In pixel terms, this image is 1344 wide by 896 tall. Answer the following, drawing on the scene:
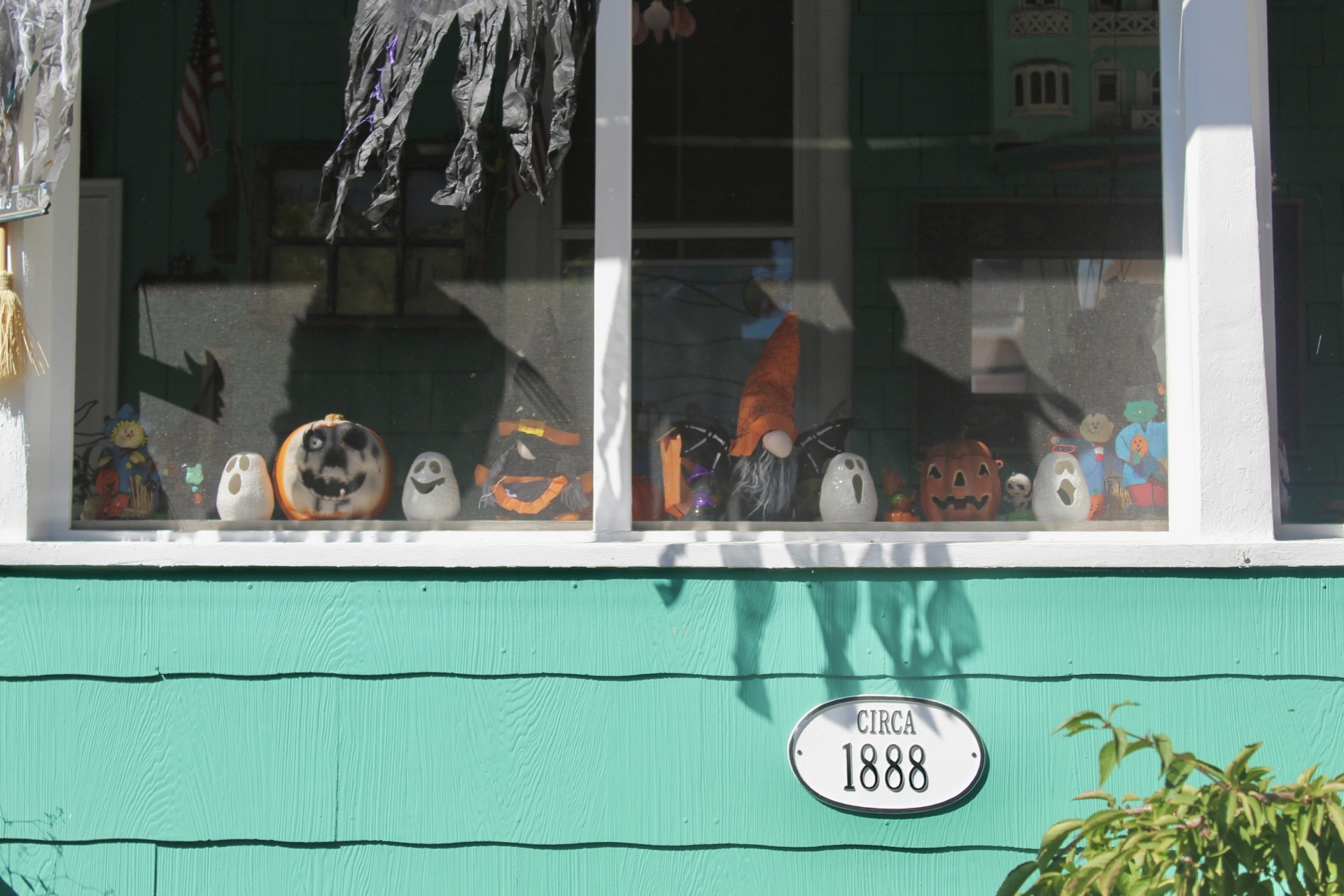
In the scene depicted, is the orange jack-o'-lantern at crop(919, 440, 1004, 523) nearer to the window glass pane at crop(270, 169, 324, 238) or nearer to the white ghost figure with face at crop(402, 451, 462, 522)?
the white ghost figure with face at crop(402, 451, 462, 522)

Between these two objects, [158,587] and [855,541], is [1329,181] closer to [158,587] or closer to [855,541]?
[855,541]

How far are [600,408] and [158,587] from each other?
3.26 feet

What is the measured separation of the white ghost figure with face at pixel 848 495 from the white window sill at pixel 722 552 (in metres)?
0.05

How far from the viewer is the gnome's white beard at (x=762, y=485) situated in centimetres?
221

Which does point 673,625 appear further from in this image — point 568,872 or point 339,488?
point 339,488

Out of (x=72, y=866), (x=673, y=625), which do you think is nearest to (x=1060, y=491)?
(x=673, y=625)

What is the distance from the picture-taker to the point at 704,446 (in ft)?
7.32

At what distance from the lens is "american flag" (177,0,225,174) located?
2.46 m

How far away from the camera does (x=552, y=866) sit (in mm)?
2051

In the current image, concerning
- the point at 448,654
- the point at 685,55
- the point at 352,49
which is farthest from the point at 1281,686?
the point at 352,49

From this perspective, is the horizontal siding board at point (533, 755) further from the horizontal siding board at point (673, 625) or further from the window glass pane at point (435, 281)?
the window glass pane at point (435, 281)

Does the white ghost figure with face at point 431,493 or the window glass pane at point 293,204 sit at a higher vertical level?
the window glass pane at point 293,204

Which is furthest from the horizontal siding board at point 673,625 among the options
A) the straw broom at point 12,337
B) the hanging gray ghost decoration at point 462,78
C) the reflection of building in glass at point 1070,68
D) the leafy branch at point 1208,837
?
the reflection of building in glass at point 1070,68

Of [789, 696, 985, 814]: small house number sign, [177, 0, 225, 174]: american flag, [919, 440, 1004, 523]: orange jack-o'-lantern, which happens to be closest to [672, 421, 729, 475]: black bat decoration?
[919, 440, 1004, 523]: orange jack-o'-lantern
